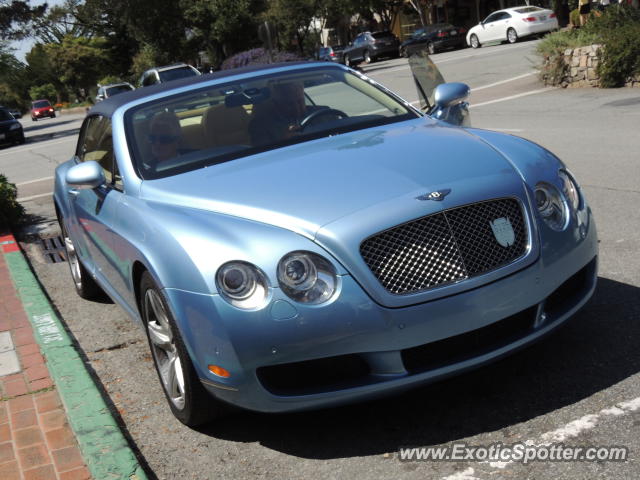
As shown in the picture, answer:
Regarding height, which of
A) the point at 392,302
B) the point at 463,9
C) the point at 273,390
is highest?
the point at 392,302

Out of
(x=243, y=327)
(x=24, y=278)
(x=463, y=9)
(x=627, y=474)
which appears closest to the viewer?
(x=627, y=474)

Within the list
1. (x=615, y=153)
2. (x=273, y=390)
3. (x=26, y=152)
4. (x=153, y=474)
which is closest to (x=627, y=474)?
(x=273, y=390)

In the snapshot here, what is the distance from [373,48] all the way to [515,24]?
41.3 feet

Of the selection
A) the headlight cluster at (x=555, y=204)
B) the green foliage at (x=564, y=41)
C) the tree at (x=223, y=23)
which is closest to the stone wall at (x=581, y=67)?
the green foliage at (x=564, y=41)

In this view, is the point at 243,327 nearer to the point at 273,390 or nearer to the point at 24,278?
the point at 273,390

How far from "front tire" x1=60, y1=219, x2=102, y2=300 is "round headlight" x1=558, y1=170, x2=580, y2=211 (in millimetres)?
3831

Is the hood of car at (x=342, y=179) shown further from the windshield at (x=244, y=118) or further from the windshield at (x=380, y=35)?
the windshield at (x=380, y=35)

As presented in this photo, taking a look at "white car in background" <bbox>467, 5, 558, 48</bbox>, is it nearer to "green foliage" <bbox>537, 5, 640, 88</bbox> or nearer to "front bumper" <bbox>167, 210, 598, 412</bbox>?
"green foliage" <bbox>537, 5, 640, 88</bbox>

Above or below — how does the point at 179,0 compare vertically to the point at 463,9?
above

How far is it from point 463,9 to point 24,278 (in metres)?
51.6

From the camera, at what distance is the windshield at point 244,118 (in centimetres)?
484

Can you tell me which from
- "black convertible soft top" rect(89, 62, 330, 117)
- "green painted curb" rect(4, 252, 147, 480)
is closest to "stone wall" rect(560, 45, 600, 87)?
"black convertible soft top" rect(89, 62, 330, 117)

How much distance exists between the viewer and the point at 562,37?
1895 centimetres

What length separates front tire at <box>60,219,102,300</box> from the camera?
6734 mm
